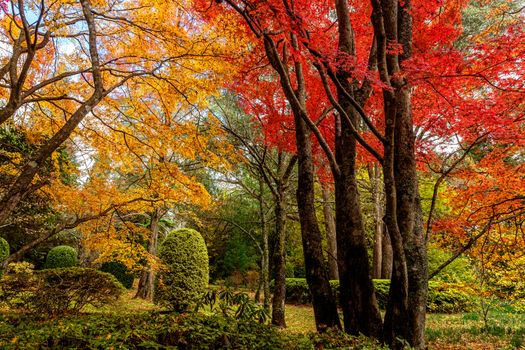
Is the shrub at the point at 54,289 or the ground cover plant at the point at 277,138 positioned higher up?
the ground cover plant at the point at 277,138

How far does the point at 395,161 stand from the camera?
11.7 ft

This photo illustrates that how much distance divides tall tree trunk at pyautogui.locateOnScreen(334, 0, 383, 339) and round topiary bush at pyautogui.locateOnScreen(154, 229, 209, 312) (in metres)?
5.81

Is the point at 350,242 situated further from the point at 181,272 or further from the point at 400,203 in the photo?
the point at 181,272

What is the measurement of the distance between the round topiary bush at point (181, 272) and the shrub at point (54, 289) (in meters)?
2.87

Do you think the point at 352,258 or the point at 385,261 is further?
the point at 385,261

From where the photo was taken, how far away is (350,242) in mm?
3811

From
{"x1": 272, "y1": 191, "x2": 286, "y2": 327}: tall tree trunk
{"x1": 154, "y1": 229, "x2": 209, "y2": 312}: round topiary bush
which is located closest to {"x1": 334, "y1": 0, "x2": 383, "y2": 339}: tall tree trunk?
{"x1": 272, "y1": 191, "x2": 286, "y2": 327}: tall tree trunk

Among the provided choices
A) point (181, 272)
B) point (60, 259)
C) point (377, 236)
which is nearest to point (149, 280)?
point (181, 272)

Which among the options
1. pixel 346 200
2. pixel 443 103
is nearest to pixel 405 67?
pixel 346 200

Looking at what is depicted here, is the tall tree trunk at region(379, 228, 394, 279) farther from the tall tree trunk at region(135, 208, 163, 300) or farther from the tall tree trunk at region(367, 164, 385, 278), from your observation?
the tall tree trunk at region(135, 208, 163, 300)

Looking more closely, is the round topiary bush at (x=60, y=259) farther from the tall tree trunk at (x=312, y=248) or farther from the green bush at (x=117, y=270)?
the tall tree trunk at (x=312, y=248)

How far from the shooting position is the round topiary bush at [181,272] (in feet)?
28.7

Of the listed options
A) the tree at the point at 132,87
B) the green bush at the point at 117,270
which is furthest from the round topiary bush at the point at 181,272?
the green bush at the point at 117,270

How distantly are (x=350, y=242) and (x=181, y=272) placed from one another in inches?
250
